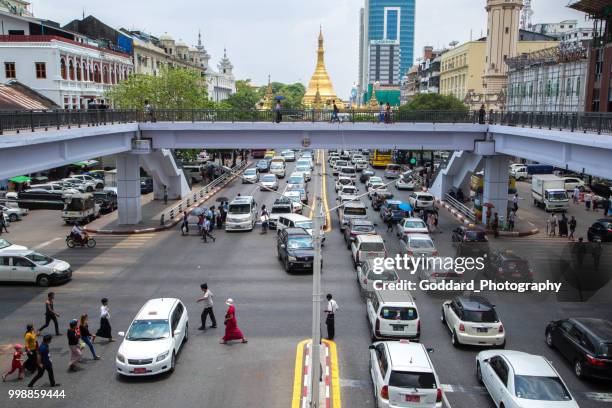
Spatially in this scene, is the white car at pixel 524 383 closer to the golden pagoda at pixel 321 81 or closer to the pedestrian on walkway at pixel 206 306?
the pedestrian on walkway at pixel 206 306

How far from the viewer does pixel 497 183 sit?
35.1 metres

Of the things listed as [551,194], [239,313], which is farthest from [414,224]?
[551,194]

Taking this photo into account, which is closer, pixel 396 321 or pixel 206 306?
pixel 396 321

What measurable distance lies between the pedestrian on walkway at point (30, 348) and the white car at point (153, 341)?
2024 mm

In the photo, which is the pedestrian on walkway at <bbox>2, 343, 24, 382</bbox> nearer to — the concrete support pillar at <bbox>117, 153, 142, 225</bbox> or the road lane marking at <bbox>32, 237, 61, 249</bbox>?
the road lane marking at <bbox>32, 237, 61, 249</bbox>

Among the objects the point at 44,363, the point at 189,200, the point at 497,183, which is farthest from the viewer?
the point at 189,200

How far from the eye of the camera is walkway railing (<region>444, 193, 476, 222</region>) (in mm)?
38241

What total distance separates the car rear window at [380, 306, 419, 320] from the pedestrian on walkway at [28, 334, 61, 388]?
28.9ft

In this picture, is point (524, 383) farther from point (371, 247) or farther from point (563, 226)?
point (563, 226)

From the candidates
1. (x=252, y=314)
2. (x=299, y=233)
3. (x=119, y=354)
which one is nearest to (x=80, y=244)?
(x=299, y=233)

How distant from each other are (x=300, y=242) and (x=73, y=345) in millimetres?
12358

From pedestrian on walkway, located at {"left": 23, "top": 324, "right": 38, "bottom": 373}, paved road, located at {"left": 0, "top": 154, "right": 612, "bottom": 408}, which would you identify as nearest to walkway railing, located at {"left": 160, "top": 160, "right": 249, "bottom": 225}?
paved road, located at {"left": 0, "top": 154, "right": 612, "bottom": 408}

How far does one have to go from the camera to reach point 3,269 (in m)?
23.2

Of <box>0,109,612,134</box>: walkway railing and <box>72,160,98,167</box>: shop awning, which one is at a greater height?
<box>0,109,612,134</box>: walkway railing
